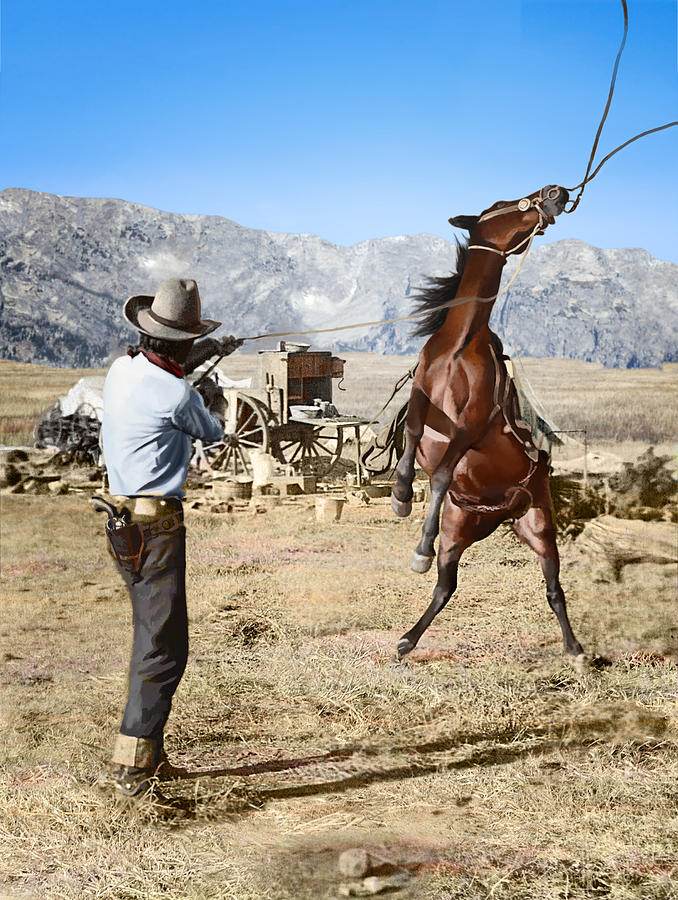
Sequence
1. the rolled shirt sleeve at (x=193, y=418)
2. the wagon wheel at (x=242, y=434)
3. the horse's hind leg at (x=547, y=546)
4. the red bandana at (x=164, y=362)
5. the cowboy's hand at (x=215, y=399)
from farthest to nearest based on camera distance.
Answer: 1. the cowboy's hand at (x=215, y=399)
2. the wagon wheel at (x=242, y=434)
3. the horse's hind leg at (x=547, y=546)
4. the red bandana at (x=164, y=362)
5. the rolled shirt sleeve at (x=193, y=418)

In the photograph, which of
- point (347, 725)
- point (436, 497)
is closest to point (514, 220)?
point (436, 497)

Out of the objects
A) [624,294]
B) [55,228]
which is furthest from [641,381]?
[55,228]

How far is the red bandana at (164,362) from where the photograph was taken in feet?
13.1

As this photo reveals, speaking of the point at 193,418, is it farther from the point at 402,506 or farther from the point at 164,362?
the point at 402,506

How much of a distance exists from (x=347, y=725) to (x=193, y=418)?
7.21ft

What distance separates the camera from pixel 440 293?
17.8ft

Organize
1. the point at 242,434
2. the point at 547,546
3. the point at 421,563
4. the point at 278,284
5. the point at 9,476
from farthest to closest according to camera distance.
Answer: the point at 278,284
the point at 9,476
the point at 242,434
the point at 547,546
the point at 421,563

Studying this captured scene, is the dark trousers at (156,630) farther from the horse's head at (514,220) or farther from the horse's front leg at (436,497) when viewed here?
the horse's head at (514,220)

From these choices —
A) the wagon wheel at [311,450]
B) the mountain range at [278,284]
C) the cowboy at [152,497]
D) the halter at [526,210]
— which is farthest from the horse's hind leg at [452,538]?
the wagon wheel at [311,450]

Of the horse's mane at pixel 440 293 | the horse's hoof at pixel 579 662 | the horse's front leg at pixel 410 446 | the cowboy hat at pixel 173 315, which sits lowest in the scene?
the horse's hoof at pixel 579 662

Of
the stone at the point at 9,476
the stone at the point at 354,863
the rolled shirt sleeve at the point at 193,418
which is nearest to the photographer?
the stone at the point at 354,863

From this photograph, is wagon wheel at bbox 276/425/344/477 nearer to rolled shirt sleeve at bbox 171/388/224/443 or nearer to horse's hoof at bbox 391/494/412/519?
horse's hoof at bbox 391/494/412/519

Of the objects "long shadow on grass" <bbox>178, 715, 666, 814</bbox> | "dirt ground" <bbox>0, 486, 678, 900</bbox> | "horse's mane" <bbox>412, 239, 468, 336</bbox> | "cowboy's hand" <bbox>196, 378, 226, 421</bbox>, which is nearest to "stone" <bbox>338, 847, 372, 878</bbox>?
"dirt ground" <bbox>0, 486, 678, 900</bbox>

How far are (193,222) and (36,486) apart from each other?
574cm
